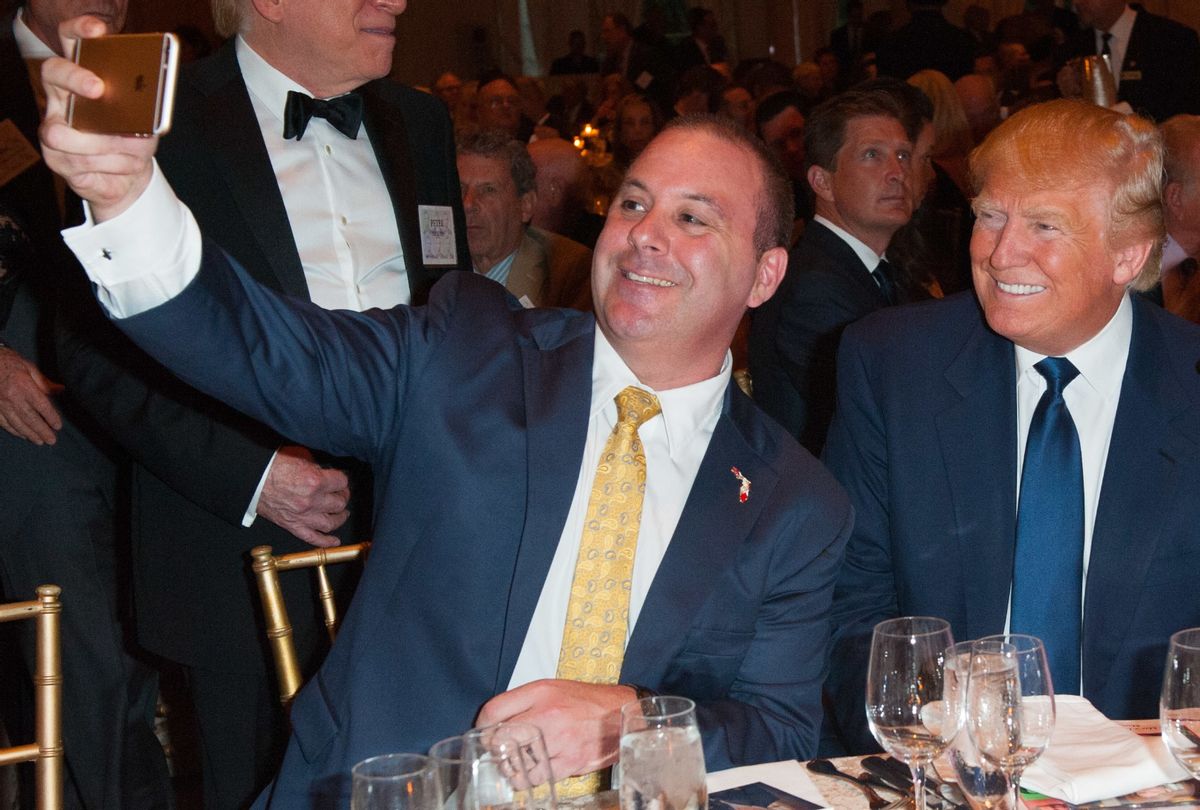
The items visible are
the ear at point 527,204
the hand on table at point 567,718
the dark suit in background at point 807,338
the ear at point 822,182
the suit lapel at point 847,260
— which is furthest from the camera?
the ear at point 527,204

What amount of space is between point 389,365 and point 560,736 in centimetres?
63

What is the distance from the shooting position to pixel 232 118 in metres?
2.66

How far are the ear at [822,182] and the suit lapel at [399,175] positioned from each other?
187 cm

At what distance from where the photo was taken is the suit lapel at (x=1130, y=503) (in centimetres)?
221

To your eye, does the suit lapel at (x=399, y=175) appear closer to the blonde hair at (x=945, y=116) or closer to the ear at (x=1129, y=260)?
the ear at (x=1129, y=260)

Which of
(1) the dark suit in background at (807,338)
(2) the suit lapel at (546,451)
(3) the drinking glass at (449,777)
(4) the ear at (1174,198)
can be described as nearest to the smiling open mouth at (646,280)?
(2) the suit lapel at (546,451)

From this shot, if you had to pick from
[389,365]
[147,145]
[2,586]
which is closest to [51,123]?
[147,145]

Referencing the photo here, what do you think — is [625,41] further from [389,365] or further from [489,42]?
[389,365]

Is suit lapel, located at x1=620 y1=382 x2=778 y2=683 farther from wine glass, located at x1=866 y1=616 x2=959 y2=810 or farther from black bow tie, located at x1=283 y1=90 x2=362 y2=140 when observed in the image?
black bow tie, located at x1=283 y1=90 x2=362 y2=140

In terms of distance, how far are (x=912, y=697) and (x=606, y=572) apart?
1.94ft

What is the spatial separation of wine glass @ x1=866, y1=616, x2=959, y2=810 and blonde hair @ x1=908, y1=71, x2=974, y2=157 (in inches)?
189

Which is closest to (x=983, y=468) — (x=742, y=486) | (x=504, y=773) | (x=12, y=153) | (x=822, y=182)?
(x=742, y=486)

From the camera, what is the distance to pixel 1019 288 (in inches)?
90.7

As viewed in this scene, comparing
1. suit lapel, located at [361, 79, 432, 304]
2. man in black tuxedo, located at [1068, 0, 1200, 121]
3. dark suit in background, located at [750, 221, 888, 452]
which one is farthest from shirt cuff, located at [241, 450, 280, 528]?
man in black tuxedo, located at [1068, 0, 1200, 121]
